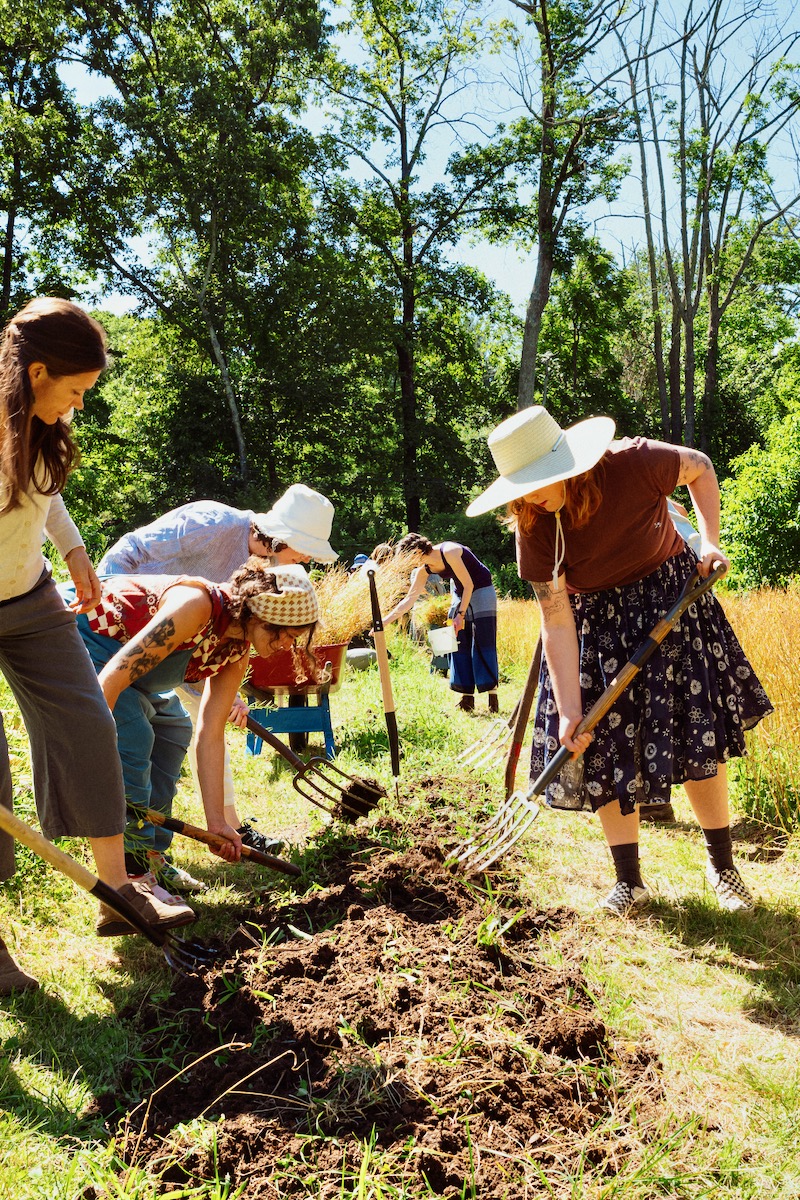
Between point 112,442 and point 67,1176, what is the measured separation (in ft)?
68.0

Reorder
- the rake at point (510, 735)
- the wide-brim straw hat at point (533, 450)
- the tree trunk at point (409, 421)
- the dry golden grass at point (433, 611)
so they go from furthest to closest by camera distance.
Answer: the tree trunk at point (409, 421) → the dry golden grass at point (433, 611) → the rake at point (510, 735) → the wide-brim straw hat at point (533, 450)

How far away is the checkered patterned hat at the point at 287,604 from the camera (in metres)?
2.86

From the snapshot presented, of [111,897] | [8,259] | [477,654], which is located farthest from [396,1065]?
[8,259]

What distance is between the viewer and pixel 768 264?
28.6m

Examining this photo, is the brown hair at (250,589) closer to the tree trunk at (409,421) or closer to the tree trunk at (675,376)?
the tree trunk at (409,421)

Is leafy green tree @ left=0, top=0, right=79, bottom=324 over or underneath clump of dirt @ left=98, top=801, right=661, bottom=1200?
over

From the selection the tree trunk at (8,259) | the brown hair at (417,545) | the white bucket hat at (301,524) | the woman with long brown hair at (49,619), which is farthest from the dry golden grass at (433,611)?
the tree trunk at (8,259)

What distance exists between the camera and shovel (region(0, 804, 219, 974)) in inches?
88.2

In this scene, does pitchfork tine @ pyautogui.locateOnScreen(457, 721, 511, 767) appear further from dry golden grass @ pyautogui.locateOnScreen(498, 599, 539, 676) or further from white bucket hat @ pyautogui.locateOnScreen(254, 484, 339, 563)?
dry golden grass @ pyautogui.locateOnScreen(498, 599, 539, 676)

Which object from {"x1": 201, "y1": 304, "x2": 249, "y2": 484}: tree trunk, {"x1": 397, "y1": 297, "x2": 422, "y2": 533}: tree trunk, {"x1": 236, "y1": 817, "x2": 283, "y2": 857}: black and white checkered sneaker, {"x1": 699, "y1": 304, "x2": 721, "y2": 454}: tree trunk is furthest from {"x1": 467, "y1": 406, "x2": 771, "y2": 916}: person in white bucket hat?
{"x1": 699, "y1": 304, "x2": 721, "y2": 454}: tree trunk

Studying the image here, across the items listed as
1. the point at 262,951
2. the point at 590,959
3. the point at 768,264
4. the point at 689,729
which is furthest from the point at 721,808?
the point at 768,264

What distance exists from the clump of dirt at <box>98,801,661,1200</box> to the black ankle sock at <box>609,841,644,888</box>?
332mm

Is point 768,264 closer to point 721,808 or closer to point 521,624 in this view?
point 521,624

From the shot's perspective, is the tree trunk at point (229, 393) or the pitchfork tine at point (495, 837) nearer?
the pitchfork tine at point (495, 837)
